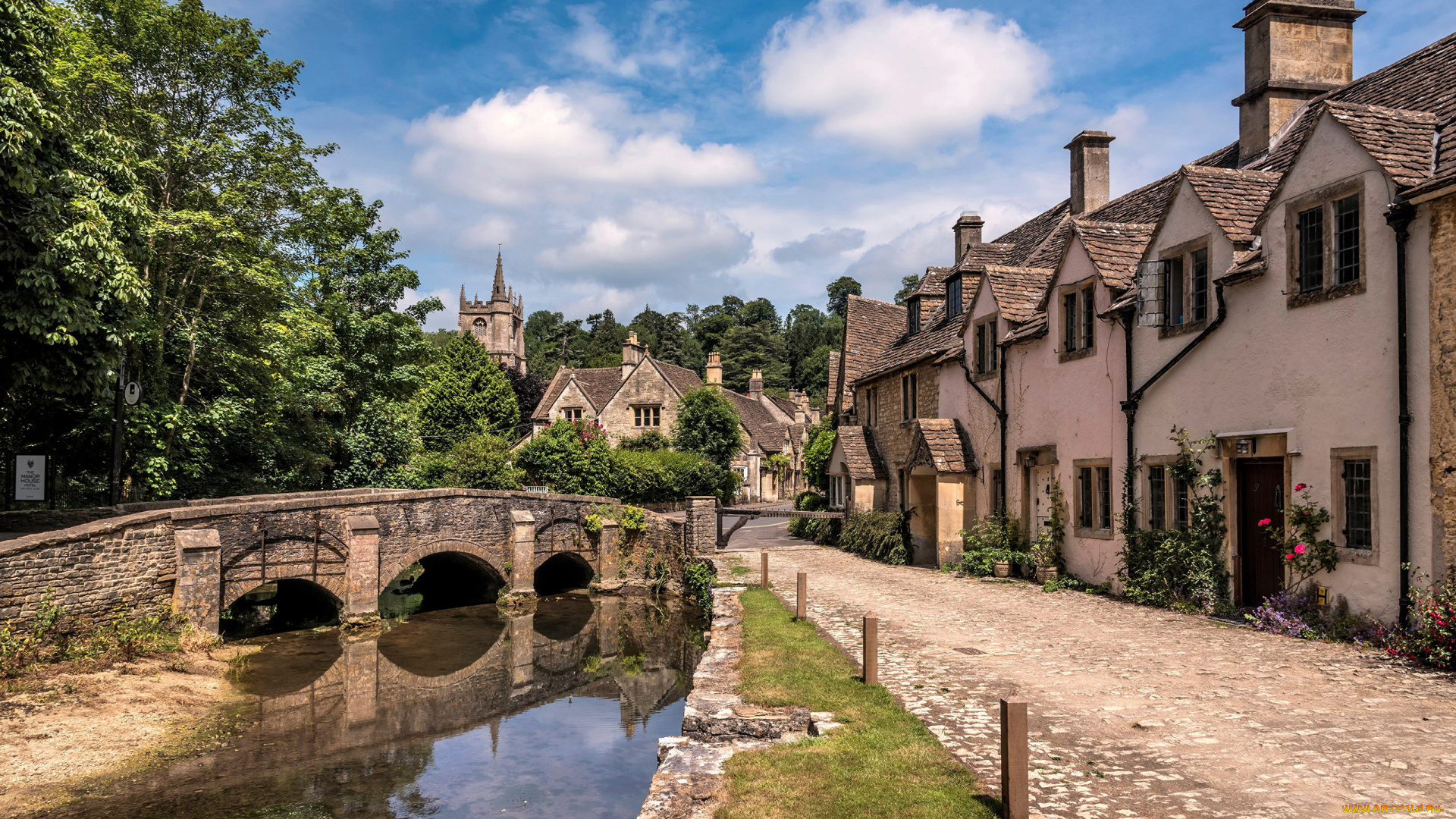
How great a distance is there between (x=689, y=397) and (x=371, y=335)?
21902mm

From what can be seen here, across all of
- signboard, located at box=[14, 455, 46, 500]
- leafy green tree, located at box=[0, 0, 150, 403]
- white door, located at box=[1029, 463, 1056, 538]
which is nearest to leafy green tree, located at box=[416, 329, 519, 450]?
signboard, located at box=[14, 455, 46, 500]

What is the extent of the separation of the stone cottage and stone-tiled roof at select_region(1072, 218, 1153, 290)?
0.16 ft

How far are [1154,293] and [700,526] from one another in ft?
51.8

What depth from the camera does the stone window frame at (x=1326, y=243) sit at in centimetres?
1071

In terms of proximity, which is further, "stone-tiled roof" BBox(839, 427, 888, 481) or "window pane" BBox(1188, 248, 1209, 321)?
"stone-tiled roof" BBox(839, 427, 888, 481)

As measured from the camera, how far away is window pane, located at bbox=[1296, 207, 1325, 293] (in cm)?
1136

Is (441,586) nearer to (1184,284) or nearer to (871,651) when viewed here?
(871,651)

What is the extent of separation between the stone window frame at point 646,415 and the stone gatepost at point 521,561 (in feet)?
90.1

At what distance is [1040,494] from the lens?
18.5m

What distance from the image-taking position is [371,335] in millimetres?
26922

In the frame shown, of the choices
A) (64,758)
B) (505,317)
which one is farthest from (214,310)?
(505,317)

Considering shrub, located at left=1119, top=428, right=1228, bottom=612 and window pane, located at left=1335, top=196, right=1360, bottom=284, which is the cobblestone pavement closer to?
shrub, located at left=1119, top=428, right=1228, bottom=612

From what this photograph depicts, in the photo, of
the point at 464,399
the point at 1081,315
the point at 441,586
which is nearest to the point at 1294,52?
the point at 1081,315

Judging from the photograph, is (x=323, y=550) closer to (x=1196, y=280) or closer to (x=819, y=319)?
(x=1196, y=280)
